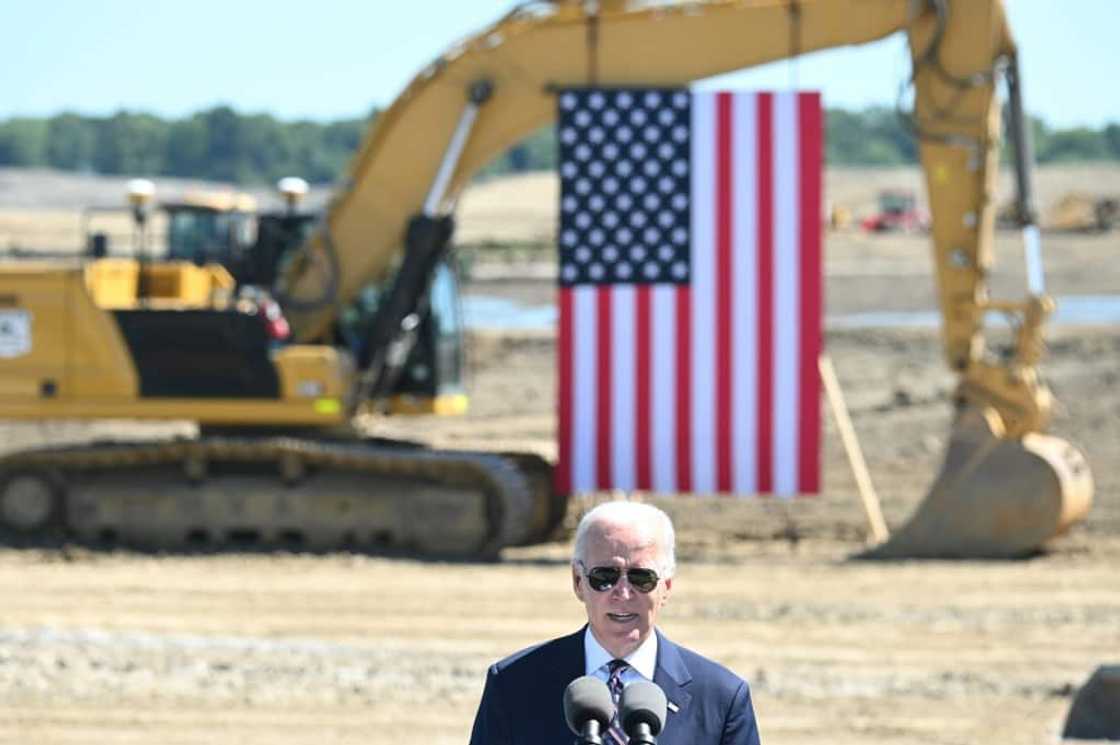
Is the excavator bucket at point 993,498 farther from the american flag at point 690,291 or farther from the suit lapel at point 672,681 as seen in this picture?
the suit lapel at point 672,681

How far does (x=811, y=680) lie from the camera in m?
12.2

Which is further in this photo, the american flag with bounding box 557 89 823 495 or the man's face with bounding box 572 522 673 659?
the american flag with bounding box 557 89 823 495

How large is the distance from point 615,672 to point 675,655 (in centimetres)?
15

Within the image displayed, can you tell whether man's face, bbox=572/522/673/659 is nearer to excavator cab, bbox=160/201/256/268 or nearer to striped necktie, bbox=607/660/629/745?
striped necktie, bbox=607/660/629/745

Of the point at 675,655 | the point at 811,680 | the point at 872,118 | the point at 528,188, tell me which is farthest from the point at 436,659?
the point at 872,118

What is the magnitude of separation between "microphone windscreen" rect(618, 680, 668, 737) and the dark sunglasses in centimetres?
26

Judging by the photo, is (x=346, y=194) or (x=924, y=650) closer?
(x=924, y=650)

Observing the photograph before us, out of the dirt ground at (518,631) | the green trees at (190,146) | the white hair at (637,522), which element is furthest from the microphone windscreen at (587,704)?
the green trees at (190,146)

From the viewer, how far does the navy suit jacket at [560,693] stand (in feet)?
13.8

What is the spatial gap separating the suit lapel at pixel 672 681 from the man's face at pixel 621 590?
82mm

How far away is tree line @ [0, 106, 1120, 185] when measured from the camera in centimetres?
12938

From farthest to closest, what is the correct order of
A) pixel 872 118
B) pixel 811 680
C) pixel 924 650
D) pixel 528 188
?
pixel 872 118
pixel 528 188
pixel 924 650
pixel 811 680

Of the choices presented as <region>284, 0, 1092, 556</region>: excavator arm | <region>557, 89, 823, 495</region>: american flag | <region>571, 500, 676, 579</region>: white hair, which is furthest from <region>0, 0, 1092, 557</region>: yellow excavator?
<region>571, 500, 676, 579</region>: white hair

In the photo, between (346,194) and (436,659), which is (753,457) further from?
→ (436,659)
